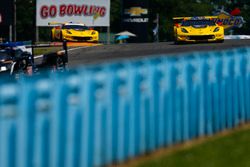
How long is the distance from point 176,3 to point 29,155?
9957 cm

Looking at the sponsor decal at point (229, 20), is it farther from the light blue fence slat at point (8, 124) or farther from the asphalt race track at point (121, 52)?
the light blue fence slat at point (8, 124)

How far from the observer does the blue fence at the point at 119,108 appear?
237 inches

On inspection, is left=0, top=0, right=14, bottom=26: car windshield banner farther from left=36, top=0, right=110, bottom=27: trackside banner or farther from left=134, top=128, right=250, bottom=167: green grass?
left=134, top=128, right=250, bottom=167: green grass

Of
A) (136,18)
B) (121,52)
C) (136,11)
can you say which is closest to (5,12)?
(121,52)

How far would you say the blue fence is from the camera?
601 cm

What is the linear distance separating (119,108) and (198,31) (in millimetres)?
23127

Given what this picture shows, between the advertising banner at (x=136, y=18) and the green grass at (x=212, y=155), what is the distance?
59010 mm

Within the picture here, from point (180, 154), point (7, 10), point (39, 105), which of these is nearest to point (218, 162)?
point (180, 154)

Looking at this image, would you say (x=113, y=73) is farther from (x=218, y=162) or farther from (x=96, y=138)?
(x=218, y=162)

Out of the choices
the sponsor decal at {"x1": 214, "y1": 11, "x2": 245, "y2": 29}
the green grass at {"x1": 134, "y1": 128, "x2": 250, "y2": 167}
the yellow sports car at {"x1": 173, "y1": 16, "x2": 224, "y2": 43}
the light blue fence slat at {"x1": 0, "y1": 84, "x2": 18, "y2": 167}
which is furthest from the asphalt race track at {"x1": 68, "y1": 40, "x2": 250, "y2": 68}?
the sponsor decal at {"x1": 214, "y1": 11, "x2": 245, "y2": 29}

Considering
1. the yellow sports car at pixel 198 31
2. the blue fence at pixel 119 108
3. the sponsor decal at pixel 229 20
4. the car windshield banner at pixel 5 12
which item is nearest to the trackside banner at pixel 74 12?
the car windshield banner at pixel 5 12

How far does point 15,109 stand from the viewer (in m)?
5.89

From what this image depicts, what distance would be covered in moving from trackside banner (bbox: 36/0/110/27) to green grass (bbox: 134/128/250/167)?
5046 centimetres

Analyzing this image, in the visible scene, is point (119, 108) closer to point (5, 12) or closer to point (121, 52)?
point (121, 52)
